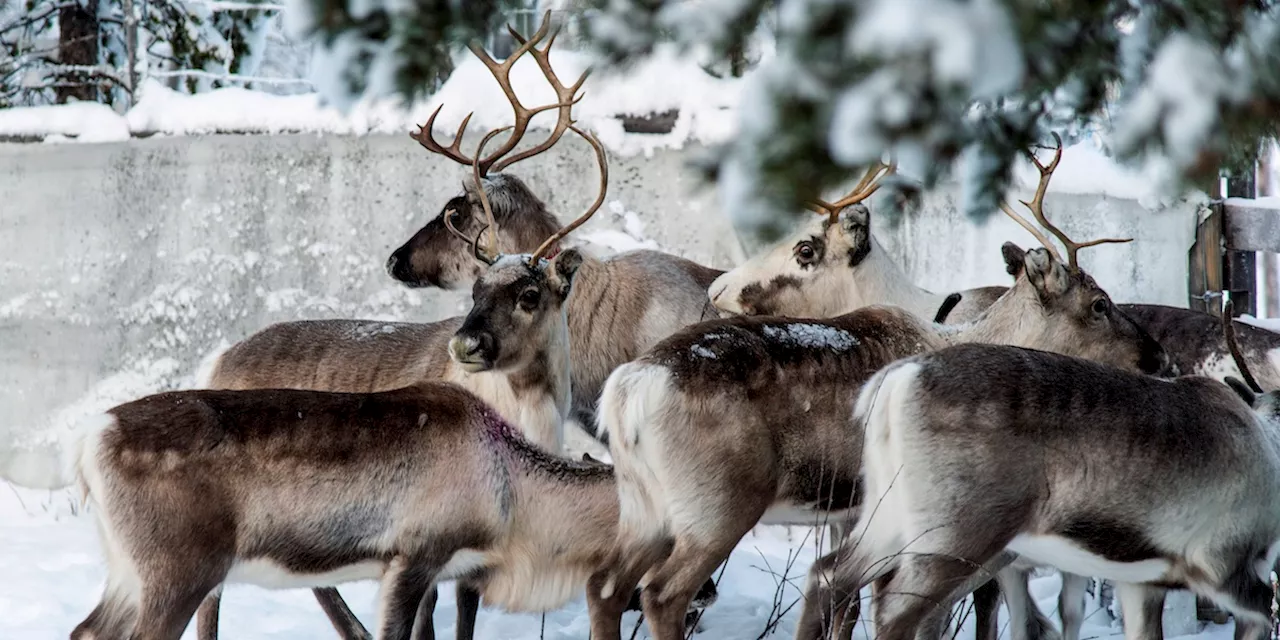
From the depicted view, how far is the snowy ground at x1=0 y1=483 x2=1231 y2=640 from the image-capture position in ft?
18.4

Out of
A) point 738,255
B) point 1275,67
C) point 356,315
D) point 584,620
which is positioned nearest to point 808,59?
point 1275,67

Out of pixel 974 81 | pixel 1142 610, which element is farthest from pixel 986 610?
→ pixel 974 81

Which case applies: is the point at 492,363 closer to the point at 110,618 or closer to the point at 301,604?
the point at 110,618

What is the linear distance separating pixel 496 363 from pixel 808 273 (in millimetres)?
1599

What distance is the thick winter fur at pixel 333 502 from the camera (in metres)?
4.05

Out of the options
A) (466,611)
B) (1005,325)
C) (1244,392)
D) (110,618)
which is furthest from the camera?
(1005,325)

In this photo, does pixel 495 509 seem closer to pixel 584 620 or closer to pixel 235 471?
pixel 235 471

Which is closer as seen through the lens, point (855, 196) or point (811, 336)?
point (811, 336)

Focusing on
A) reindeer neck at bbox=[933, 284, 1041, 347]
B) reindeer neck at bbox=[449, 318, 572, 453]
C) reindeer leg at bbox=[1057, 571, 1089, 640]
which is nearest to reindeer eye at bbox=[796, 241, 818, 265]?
reindeer neck at bbox=[933, 284, 1041, 347]

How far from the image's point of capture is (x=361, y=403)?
4.41m

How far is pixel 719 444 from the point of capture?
4.31 metres

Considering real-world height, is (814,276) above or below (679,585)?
above

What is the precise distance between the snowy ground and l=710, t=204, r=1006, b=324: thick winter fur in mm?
982

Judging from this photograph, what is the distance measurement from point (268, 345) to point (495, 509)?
1992 mm
